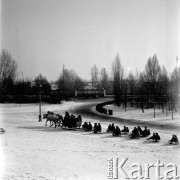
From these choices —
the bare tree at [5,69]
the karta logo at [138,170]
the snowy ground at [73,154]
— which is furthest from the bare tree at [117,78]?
the karta logo at [138,170]

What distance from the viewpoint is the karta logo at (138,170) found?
1143 cm

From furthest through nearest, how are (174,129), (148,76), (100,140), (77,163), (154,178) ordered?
(148,76), (174,129), (100,140), (77,163), (154,178)

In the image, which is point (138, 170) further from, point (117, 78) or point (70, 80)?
point (70, 80)

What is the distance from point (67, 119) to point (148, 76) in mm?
31489

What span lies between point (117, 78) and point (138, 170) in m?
44.5

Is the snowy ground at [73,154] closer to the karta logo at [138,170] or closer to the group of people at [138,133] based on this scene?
the karta logo at [138,170]

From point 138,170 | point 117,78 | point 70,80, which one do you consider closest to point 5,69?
point 117,78

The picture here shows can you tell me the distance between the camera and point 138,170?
39.9 ft

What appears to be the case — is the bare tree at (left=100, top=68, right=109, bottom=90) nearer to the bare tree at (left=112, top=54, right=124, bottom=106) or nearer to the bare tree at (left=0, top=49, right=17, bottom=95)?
the bare tree at (left=112, top=54, right=124, bottom=106)

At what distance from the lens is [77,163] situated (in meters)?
13.2

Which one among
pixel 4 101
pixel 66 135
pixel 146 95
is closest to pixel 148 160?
pixel 66 135

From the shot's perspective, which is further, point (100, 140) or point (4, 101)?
point (4, 101)

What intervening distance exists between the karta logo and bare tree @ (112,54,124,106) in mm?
41166

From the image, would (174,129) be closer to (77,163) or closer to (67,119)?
(67,119)
